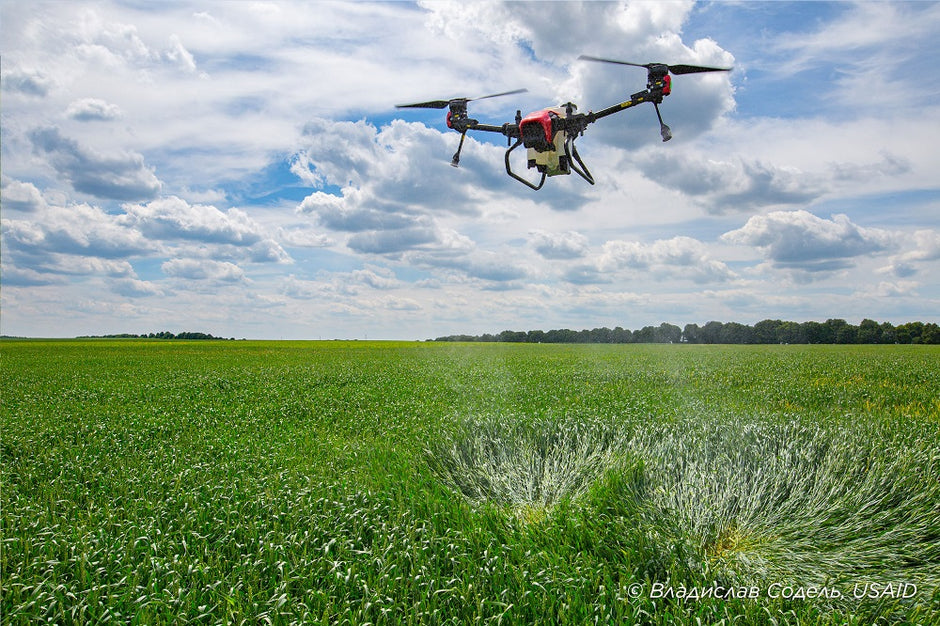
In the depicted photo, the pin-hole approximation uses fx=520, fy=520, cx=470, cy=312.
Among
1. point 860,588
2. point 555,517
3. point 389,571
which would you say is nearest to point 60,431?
point 389,571

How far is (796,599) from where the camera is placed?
442 cm

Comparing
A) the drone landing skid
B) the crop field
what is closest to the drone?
the drone landing skid

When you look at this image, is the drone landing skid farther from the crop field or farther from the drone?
the crop field

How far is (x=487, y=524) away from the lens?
19.5 feet

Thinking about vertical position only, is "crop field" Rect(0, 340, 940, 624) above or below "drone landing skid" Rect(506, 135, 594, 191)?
Answer: below

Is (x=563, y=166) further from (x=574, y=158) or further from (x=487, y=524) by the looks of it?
(x=487, y=524)

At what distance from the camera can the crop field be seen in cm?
452

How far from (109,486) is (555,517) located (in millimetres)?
7044

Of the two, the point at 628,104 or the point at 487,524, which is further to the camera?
the point at 628,104

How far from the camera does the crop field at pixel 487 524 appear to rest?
14.8 ft

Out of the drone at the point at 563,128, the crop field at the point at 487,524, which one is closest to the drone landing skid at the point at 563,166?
the drone at the point at 563,128

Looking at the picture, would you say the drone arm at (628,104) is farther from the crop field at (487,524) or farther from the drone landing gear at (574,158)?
the crop field at (487,524)

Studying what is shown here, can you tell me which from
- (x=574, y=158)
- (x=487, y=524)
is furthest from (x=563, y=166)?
(x=487, y=524)

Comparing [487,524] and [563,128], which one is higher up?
[563,128]
